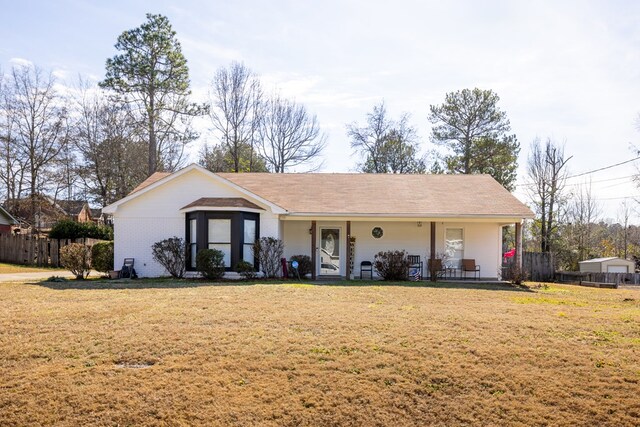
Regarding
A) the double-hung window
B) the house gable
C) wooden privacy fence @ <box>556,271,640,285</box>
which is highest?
the house gable

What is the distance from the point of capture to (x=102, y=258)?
18438mm

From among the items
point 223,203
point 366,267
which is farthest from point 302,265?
point 223,203

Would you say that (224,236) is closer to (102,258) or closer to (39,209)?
(102,258)

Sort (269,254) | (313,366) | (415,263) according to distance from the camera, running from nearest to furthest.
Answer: (313,366) → (269,254) → (415,263)

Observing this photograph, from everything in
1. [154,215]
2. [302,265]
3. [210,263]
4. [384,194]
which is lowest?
[302,265]

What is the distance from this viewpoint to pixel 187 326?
811 cm

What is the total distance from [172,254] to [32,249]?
→ 514 inches

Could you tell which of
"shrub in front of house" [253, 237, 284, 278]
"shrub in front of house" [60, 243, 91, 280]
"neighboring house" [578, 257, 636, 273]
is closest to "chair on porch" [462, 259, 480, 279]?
"shrub in front of house" [253, 237, 284, 278]

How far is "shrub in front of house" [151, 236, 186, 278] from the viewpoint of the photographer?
17156mm

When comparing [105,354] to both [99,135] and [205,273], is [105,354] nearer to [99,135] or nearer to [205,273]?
[205,273]

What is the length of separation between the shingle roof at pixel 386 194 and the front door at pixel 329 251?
4.04 feet

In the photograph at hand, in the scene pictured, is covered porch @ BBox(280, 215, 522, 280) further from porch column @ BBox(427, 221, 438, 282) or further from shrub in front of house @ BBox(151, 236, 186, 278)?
shrub in front of house @ BBox(151, 236, 186, 278)

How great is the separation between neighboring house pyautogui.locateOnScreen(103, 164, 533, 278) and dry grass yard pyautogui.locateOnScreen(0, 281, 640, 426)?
7.67 metres

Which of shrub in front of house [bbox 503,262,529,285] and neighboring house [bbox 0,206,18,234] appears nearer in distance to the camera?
shrub in front of house [bbox 503,262,529,285]
